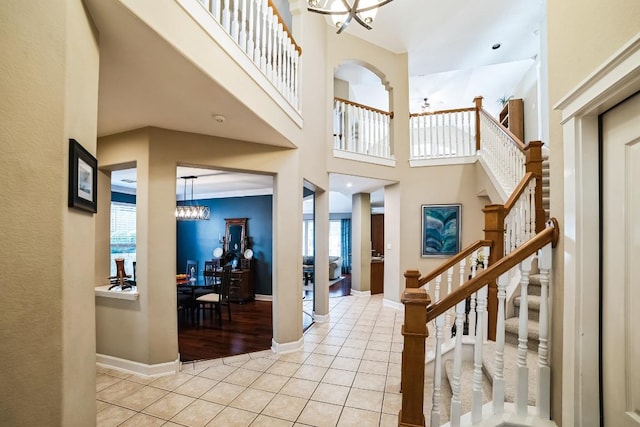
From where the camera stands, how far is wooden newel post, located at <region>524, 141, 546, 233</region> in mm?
3168

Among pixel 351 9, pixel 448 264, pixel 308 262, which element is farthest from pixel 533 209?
pixel 308 262

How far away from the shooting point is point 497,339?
1478 mm

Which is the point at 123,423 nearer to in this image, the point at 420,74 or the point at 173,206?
the point at 173,206

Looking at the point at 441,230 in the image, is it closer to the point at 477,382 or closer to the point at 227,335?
the point at 227,335

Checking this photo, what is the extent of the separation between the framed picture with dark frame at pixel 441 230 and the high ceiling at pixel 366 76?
3.97 feet

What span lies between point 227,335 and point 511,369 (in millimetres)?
3518

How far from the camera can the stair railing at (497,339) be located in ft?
4.60

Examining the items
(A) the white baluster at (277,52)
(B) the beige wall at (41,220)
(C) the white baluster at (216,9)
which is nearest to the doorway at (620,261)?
(B) the beige wall at (41,220)

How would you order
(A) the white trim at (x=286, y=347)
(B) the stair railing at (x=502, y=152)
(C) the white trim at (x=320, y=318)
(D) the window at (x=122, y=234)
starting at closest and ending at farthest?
(A) the white trim at (x=286, y=347)
(B) the stair railing at (x=502, y=152)
(C) the white trim at (x=320, y=318)
(D) the window at (x=122, y=234)

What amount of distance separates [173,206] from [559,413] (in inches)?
132

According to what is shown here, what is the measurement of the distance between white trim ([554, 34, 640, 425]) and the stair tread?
44 centimetres

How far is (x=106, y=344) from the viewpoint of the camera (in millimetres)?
3086

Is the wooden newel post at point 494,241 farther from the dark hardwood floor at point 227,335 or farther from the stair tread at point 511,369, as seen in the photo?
the dark hardwood floor at point 227,335

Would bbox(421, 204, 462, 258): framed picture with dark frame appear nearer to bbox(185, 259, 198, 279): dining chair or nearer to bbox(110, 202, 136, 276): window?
bbox(185, 259, 198, 279): dining chair
